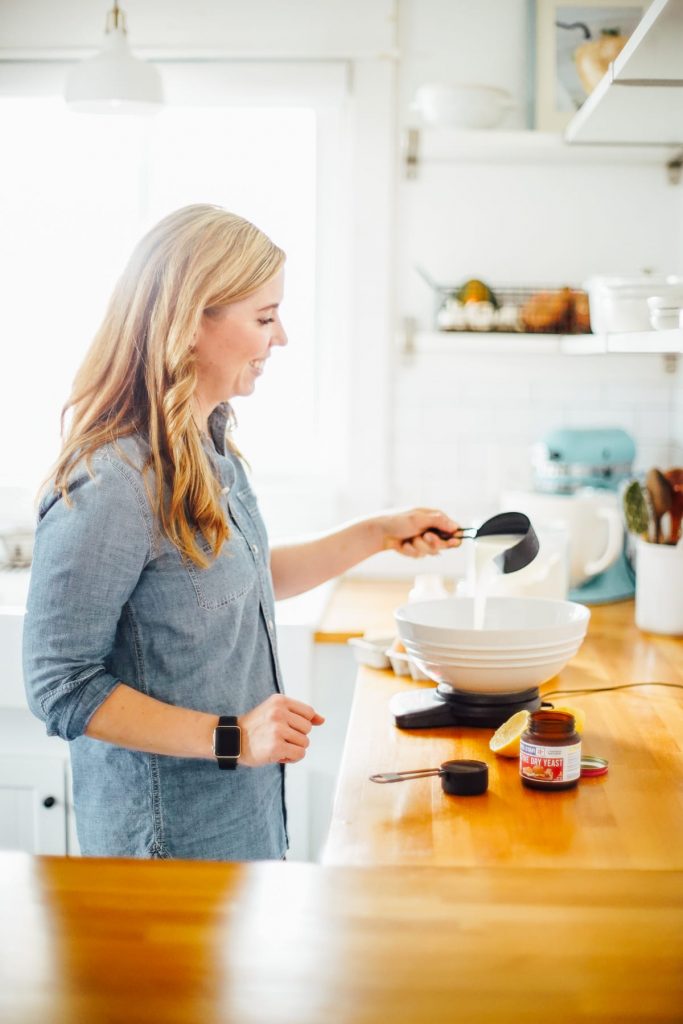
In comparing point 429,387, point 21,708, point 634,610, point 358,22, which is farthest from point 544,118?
point 21,708

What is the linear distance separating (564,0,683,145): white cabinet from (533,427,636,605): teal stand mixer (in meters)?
0.69

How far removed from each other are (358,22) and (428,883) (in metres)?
2.39

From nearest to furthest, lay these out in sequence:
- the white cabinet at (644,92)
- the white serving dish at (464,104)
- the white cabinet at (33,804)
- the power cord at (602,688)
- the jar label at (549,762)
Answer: the jar label at (549,762) < the white cabinet at (644,92) < the power cord at (602,688) < the white cabinet at (33,804) < the white serving dish at (464,104)

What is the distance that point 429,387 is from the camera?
10.3ft

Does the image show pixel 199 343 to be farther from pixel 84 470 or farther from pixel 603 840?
pixel 603 840

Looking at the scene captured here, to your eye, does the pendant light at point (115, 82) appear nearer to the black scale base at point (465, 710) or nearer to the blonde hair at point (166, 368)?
the blonde hair at point (166, 368)

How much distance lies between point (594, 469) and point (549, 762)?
137 cm

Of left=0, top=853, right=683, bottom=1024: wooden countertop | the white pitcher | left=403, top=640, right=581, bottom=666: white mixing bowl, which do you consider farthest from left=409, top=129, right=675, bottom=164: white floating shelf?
left=0, top=853, right=683, bottom=1024: wooden countertop

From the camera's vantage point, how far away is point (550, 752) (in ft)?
5.20

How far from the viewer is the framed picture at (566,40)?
2.86 m

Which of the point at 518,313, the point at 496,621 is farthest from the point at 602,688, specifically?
the point at 518,313

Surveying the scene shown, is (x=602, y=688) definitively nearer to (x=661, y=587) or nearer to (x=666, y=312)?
(x=661, y=587)

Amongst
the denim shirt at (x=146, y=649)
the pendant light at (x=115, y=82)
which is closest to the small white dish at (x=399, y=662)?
the denim shirt at (x=146, y=649)

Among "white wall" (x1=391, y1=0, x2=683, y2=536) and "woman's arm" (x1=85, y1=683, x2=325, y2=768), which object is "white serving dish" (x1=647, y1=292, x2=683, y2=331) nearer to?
"woman's arm" (x1=85, y1=683, x2=325, y2=768)
